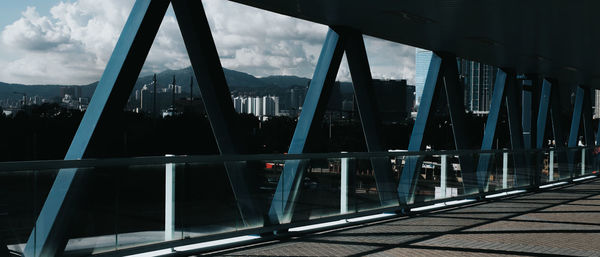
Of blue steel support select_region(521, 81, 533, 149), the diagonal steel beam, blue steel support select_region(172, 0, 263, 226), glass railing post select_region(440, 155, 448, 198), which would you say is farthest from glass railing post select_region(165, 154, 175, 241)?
blue steel support select_region(521, 81, 533, 149)

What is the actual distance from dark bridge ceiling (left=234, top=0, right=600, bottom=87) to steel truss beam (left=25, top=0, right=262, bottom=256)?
1163mm

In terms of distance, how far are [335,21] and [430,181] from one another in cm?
318

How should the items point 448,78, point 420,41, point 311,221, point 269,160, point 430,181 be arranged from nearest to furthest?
point 269,160
point 311,221
point 430,181
point 420,41
point 448,78

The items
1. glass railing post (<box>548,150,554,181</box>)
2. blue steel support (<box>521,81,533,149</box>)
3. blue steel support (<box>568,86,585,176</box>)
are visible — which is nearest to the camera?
glass railing post (<box>548,150,554,181</box>)

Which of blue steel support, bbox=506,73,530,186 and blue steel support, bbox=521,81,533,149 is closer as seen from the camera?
blue steel support, bbox=506,73,530,186

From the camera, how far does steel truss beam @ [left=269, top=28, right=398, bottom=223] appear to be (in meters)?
7.03

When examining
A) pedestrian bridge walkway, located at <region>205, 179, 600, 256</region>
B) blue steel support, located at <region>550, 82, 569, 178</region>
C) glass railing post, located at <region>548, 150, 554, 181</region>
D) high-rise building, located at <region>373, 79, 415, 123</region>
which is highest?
high-rise building, located at <region>373, 79, 415, 123</region>

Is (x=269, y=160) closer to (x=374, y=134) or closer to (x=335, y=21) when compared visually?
(x=335, y=21)

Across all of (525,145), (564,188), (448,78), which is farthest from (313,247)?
(525,145)

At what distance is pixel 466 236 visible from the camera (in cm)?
706

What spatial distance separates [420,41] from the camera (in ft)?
37.3

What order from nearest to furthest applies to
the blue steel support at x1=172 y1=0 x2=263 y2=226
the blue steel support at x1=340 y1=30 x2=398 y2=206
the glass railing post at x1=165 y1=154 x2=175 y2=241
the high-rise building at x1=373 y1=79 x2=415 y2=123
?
the glass railing post at x1=165 y1=154 x2=175 y2=241 < the blue steel support at x1=172 y1=0 x2=263 y2=226 < the blue steel support at x1=340 y1=30 x2=398 y2=206 < the high-rise building at x1=373 y1=79 x2=415 y2=123

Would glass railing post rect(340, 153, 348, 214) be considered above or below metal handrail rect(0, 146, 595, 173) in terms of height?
below

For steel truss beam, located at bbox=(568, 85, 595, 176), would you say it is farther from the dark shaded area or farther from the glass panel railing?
the glass panel railing
